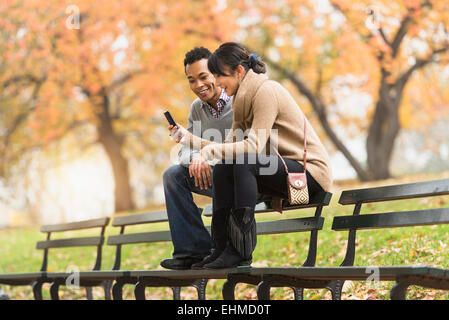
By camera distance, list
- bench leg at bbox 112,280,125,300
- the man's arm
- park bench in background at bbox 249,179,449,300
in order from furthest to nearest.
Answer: bench leg at bbox 112,280,125,300 → the man's arm → park bench in background at bbox 249,179,449,300

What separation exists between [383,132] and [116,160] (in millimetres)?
7259

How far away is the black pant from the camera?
343 cm

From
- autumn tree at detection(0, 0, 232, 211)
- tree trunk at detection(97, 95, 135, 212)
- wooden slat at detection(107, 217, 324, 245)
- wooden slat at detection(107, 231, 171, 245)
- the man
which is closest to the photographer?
wooden slat at detection(107, 217, 324, 245)

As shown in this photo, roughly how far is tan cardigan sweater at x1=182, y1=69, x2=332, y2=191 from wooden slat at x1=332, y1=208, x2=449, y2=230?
249 mm

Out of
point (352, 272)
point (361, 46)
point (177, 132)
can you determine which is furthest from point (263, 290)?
point (361, 46)

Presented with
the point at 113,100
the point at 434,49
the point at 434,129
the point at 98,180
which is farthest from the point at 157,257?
the point at 434,129

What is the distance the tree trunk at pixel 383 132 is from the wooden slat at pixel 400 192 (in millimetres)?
11050

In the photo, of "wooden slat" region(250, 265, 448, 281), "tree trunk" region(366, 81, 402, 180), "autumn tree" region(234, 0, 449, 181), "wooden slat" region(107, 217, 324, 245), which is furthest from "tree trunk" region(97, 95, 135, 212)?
"wooden slat" region(250, 265, 448, 281)

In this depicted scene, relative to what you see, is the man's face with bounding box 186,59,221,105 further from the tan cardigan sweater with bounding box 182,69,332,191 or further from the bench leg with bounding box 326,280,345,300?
the bench leg with bounding box 326,280,345,300

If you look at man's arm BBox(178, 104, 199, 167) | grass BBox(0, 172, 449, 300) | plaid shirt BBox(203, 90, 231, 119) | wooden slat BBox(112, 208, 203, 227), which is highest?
plaid shirt BBox(203, 90, 231, 119)

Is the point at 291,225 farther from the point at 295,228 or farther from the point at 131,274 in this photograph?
the point at 131,274

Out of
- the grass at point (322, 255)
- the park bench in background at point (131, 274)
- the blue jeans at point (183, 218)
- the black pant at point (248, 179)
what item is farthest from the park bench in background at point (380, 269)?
the grass at point (322, 255)
